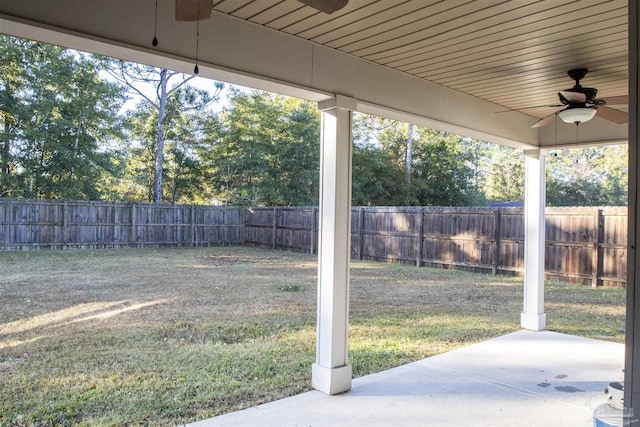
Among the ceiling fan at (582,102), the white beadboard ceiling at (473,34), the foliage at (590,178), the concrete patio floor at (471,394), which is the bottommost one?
the concrete patio floor at (471,394)

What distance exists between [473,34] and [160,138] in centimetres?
1343

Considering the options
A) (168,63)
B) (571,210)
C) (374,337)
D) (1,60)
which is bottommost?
(374,337)

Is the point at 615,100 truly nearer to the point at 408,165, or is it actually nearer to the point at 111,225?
the point at 111,225

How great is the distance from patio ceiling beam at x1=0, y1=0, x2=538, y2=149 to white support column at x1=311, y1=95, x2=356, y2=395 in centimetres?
24

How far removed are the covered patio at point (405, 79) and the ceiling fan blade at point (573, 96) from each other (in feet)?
0.48

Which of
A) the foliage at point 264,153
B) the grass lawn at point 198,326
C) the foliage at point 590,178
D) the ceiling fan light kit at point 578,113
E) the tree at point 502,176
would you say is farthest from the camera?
the tree at point 502,176

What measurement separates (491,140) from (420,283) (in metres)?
4.26

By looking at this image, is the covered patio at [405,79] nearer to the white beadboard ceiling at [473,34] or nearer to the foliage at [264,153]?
the white beadboard ceiling at [473,34]

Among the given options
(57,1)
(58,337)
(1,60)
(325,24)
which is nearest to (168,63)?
(57,1)

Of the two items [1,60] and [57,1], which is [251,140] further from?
[57,1]

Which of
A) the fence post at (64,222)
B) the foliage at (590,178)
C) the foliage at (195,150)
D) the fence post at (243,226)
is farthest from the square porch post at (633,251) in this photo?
the foliage at (590,178)

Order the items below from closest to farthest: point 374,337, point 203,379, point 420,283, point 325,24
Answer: point 325,24
point 203,379
point 374,337
point 420,283

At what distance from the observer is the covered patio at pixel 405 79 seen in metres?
2.12

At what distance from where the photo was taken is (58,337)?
4.49 metres
